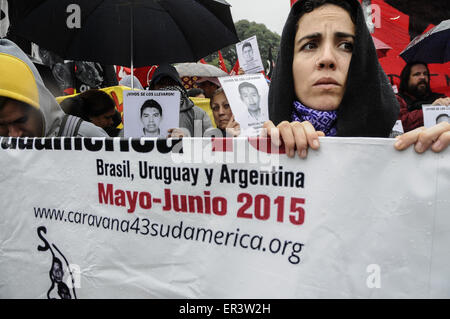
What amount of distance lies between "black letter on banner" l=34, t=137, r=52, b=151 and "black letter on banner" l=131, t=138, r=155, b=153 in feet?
1.34

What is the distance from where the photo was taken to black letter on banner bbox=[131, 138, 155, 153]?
4.20 ft

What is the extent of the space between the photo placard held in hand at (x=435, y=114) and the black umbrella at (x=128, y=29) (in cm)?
204

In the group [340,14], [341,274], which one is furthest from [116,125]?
[341,274]

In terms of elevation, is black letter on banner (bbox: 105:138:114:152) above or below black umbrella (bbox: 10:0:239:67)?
below

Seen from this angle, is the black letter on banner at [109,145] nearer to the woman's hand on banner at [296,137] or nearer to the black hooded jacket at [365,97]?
the woman's hand on banner at [296,137]

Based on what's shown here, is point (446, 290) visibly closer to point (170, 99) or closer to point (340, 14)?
point (340, 14)

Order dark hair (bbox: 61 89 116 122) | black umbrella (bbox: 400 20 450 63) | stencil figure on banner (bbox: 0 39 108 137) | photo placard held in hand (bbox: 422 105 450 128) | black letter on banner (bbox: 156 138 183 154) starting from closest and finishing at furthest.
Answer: black letter on banner (bbox: 156 138 183 154)
stencil figure on banner (bbox: 0 39 108 137)
photo placard held in hand (bbox: 422 105 450 128)
dark hair (bbox: 61 89 116 122)
black umbrella (bbox: 400 20 450 63)

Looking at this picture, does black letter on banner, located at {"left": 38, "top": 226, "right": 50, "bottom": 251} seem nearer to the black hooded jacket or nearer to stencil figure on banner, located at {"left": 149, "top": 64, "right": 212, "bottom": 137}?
the black hooded jacket

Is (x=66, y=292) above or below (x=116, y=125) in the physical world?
below

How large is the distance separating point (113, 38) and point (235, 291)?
317 centimetres

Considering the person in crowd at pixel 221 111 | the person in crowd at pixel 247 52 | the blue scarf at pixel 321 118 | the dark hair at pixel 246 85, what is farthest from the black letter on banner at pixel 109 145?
the person in crowd at pixel 247 52

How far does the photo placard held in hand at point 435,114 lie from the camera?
2.84m

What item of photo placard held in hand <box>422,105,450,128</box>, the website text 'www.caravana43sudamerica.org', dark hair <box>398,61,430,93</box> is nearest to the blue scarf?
the website text 'www.caravana43sudamerica.org'

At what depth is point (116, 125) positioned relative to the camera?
3.79m
